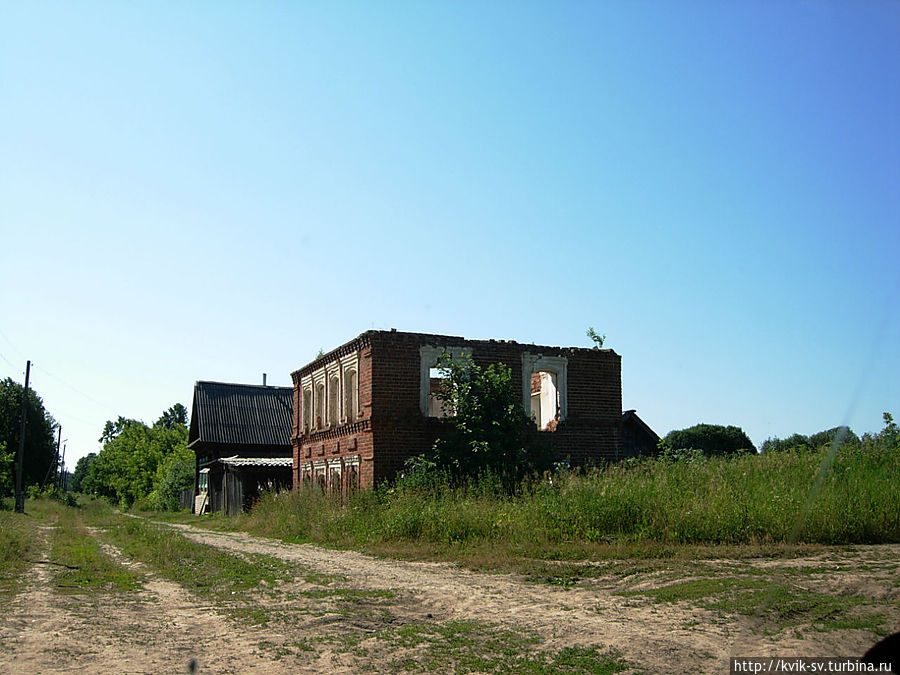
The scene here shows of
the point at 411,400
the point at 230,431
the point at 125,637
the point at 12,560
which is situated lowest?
the point at 12,560

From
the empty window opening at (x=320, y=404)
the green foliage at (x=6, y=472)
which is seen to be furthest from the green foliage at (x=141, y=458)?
the empty window opening at (x=320, y=404)

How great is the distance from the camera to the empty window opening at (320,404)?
27109 millimetres

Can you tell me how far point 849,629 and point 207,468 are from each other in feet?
118

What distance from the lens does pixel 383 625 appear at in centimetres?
805

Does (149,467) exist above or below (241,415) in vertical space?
below

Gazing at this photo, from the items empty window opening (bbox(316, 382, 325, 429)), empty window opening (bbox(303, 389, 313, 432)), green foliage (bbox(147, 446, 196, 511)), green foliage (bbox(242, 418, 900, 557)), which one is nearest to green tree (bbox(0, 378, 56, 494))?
green foliage (bbox(147, 446, 196, 511))

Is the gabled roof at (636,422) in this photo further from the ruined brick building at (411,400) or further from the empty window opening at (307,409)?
the empty window opening at (307,409)

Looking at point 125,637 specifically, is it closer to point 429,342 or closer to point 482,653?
point 482,653

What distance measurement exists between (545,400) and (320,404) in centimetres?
821

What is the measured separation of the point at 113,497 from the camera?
83.7m

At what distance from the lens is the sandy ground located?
21.4 feet

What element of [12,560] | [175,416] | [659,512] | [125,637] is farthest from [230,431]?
[175,416]

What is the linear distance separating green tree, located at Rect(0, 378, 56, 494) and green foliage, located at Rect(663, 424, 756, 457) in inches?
1895

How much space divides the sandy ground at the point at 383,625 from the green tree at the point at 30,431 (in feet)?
185
